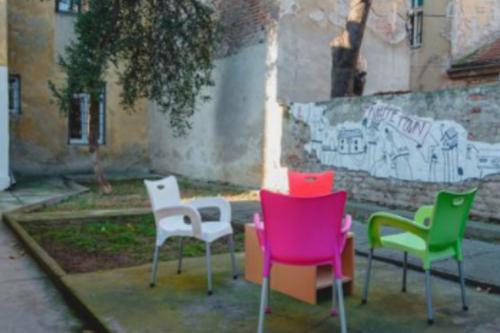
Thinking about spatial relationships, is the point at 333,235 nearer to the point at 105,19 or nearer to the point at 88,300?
the point at 88,300

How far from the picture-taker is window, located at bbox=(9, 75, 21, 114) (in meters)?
13.0

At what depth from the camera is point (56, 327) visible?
11.3 feet

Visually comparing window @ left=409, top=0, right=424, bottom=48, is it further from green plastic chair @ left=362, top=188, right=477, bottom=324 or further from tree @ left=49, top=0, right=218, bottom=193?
green plastic chair @ left=362, top=188, right=477, bottom=324

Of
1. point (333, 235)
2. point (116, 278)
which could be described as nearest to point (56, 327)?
point (116, 278)

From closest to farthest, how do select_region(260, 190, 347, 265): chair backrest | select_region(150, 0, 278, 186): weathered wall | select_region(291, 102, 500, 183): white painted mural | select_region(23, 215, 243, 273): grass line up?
1. select_region(260, 190, 347, 265): chair backrest
2. select_region(23, 215, 243, 273): grass
3. select_region(291, 102, 500, 183): white painted mural
4. select_region(150, 0, 278, 186): weathered wall

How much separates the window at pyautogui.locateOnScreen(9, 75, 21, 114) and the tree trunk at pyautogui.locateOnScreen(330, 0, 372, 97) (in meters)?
8.36

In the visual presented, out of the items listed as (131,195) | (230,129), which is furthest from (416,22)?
(131,195)

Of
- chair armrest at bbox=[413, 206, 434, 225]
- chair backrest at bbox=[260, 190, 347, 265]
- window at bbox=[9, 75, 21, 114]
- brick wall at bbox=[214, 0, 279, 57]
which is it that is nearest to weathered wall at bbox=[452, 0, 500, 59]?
brick wall at bbox=[214, 0, 279, 57]

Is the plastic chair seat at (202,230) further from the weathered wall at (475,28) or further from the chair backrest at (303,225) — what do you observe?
the weathered wall at (475,28)

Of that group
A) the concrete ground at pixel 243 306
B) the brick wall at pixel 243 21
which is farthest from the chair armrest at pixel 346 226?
the brick wall at pixel 243 21

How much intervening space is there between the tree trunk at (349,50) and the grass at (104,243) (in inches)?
172

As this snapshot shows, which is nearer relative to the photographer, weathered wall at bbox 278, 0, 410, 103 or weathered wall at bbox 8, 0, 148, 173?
weathered wall at bbox 278, 0, 410, 103

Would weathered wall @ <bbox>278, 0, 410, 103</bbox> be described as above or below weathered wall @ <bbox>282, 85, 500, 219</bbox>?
above

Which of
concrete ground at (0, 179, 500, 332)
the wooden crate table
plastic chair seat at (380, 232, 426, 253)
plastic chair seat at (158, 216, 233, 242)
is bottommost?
concrete ground at (0, 179, 500, 332)
